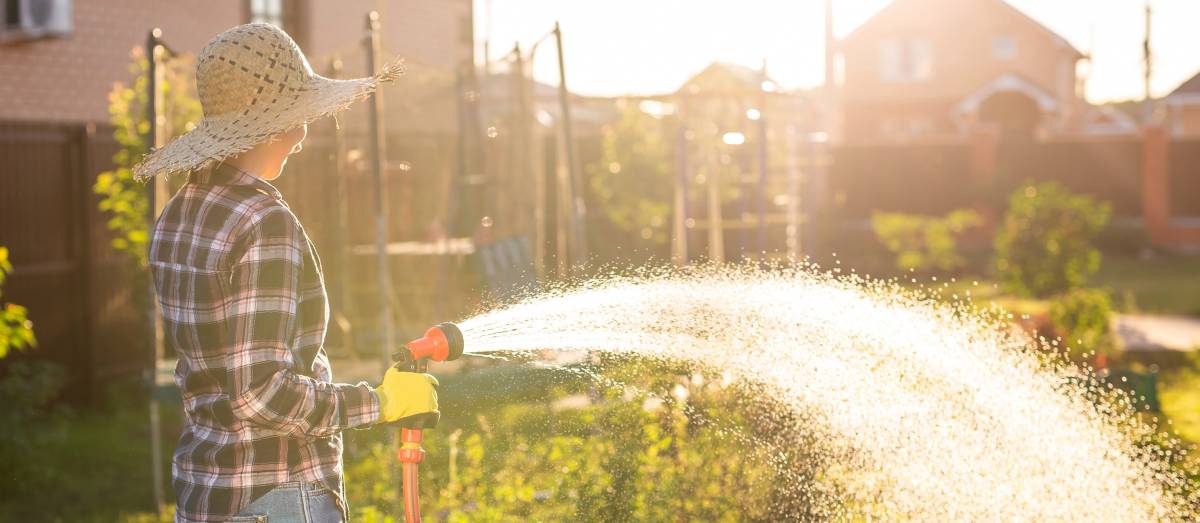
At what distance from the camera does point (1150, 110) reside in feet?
149

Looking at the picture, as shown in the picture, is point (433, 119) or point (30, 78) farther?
point (433, 119)

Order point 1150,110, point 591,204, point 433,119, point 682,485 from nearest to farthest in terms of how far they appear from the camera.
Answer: point 682,485, point 433,119, point 591,204, point 1150,110

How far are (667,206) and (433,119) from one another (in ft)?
11.7

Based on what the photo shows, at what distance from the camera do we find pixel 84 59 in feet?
41.2

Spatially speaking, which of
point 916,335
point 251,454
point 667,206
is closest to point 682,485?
point 916,335

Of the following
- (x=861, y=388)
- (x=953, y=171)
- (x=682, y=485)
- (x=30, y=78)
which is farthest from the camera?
(x=953, y=171)

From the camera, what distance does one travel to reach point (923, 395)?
4.89 m

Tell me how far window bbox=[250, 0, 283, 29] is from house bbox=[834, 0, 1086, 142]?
3027cm

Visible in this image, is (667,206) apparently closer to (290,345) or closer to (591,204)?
(591,204)

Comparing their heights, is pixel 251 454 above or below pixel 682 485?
above

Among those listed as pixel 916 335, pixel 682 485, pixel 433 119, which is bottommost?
pixel 682 485

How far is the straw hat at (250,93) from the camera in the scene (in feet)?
8.96

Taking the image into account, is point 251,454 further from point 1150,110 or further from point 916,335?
point 1150,110

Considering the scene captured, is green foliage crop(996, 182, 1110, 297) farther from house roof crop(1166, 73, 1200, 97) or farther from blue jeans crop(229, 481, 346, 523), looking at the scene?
house roof crop(1166, 73, 1200, 97)
